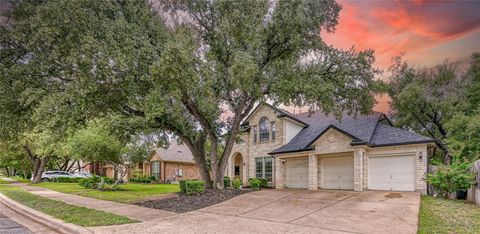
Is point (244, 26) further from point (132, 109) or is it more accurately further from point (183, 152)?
point (183, 152)

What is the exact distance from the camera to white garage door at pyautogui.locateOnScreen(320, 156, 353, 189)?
19219 millimetres

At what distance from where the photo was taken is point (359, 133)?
19094 mm

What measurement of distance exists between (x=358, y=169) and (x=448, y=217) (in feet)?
26.0

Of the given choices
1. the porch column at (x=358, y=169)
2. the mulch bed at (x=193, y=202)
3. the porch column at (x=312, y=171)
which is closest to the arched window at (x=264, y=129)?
the porch column at (x=312, y=171)

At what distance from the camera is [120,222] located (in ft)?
29.2

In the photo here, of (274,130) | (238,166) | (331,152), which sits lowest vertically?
(238,166)

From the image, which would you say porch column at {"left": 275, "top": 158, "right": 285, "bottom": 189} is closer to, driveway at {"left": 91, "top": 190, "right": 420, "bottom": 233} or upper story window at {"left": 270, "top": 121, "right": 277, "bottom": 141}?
upper story window at {"left": 270, "top": 121, "right": 277, "bottom": 141}

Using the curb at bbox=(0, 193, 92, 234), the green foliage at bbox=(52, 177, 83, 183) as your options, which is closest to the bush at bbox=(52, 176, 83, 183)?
the green foliage at bbox=(52, 177, 83, 183)

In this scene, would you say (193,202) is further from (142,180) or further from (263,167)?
(142,180)

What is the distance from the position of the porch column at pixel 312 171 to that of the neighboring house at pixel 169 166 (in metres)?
22.7

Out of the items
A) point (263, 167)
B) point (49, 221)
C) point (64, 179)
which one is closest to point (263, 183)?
point (263, 167)

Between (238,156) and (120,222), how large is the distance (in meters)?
20.1

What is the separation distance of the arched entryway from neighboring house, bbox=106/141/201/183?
12.2 meters

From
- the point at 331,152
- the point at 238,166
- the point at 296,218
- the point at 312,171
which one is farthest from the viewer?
the point at 238,166
